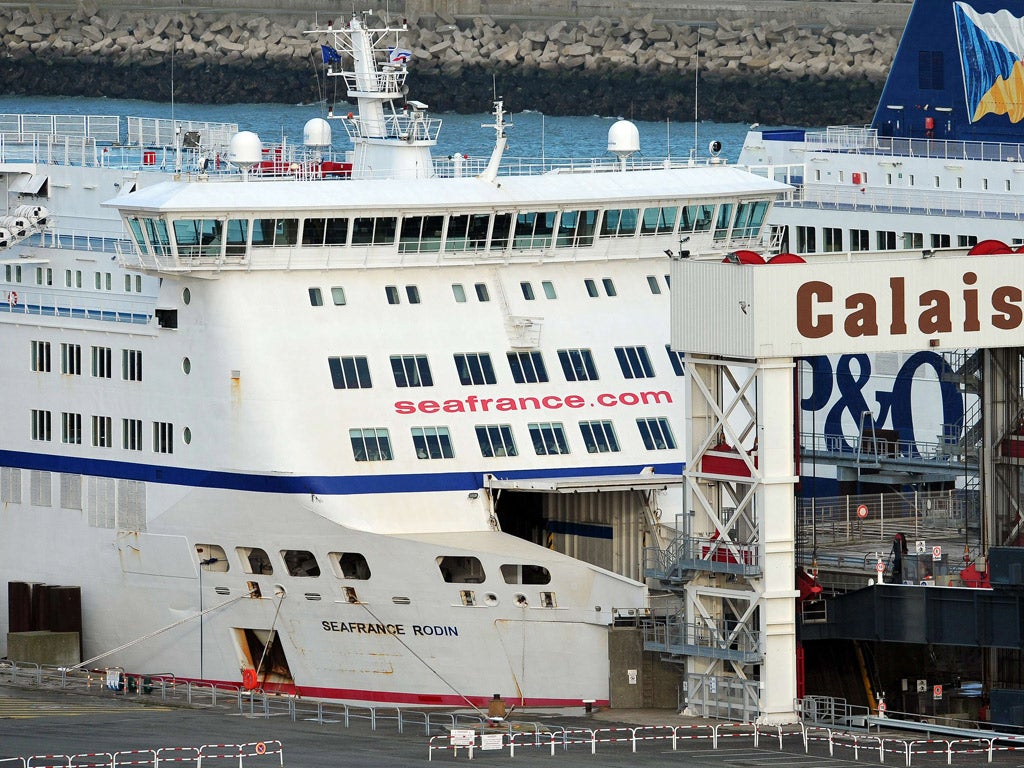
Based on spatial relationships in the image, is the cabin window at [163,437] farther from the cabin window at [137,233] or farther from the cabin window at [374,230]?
the cabin window at [374,230]

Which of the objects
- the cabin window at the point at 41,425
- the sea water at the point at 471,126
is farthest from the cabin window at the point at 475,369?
the sea water at the point at 471,126

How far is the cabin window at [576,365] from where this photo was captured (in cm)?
4775

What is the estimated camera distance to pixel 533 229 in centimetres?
4831

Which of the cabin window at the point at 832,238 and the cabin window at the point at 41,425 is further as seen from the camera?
the cabin window at the point at 832,238

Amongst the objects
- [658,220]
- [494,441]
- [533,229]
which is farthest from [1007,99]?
[494,441]

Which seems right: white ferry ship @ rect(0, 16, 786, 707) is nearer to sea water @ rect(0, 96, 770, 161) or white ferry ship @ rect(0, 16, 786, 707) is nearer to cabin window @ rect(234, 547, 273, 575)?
cabin window @ rect(234, 547, 273, 575)

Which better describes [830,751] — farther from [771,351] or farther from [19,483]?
[19,483]

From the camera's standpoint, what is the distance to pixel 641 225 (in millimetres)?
49281

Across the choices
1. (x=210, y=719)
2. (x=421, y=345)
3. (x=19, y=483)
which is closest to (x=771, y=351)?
(x=421, y=345)

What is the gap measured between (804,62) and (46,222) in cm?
10701

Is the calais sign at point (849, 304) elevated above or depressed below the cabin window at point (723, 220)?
below

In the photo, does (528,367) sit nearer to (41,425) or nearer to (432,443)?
(432,443)

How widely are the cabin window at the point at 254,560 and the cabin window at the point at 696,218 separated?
370 inches

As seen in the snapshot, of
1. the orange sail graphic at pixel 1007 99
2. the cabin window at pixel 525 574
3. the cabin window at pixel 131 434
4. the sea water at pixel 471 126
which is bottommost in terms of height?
the cabin window at pixel 525 574
